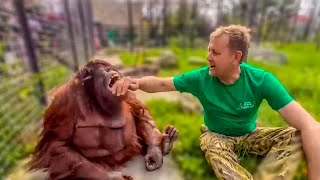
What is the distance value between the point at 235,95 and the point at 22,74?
9.43 feet

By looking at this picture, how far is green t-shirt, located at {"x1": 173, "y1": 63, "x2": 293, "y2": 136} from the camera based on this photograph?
153 cm

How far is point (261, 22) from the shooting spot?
11.7 m

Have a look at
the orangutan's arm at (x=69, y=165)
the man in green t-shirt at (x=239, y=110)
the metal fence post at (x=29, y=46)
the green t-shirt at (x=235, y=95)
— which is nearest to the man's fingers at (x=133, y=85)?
the man in green t-shirt at (x=239, y=110)

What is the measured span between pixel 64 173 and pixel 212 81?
62cm

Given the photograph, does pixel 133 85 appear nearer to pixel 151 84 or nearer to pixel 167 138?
pixel 151 84

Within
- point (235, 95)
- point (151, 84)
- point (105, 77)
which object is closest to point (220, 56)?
point (235, 95)

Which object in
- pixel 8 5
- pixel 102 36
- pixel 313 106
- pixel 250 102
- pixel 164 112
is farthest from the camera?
pixel 102 36

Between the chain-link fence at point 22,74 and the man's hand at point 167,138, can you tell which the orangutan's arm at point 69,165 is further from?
the chain-link fence at point 22,74

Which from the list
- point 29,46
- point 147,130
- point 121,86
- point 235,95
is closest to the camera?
point 121,86

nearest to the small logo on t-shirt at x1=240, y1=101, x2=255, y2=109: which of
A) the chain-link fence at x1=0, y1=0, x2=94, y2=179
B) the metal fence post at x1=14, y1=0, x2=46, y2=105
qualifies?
the chain-link fence at x1=0, y1=0, x2=94, y2=179

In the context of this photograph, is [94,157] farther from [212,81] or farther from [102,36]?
[102,36]

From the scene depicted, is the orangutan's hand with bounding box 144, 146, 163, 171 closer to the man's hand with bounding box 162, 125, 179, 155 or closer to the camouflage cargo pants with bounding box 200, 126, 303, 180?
the man's hand with bounding box 162, 125, 179, 155

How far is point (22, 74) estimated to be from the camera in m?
3.99

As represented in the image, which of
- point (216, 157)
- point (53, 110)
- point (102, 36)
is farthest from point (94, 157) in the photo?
point (102, 36)
